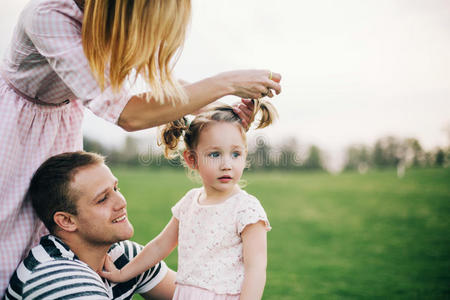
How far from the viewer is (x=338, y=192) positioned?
1441 centimetres

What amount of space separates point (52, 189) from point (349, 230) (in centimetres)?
825

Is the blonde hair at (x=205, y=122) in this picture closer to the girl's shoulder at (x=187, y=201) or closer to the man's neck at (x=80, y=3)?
the girl's shoulder at (x=187, y=201)

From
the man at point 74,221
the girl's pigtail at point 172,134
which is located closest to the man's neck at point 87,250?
the man at point 74,221

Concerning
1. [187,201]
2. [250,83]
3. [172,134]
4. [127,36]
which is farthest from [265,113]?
[127,36]

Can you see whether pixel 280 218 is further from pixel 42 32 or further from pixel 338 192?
pixel 42 32

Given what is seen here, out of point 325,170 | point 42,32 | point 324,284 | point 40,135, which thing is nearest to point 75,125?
point 40,135

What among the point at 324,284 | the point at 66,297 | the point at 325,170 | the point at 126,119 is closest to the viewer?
the point at 126,119

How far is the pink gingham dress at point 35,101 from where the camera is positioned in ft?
5.41

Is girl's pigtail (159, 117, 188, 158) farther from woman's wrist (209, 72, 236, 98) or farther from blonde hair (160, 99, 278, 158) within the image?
woman's wrist (209, 72, 236, 98)

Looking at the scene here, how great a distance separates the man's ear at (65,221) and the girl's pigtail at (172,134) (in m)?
0.58

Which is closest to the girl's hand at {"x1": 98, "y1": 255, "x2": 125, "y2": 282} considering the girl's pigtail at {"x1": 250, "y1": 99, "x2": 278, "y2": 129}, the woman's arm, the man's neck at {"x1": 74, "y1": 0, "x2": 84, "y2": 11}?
the woman's arm

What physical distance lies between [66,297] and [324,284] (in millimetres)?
4304

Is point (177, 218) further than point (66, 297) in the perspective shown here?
Yes

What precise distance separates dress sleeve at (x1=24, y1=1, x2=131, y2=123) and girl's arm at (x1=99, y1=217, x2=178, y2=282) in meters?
0.87
